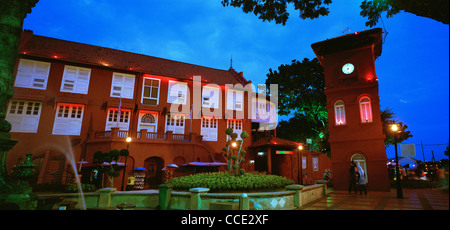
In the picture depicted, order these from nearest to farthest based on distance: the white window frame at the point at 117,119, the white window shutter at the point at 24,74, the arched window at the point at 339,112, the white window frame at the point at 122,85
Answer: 1. the arched window at the point at 339,112
2. the white window shutter at the point at 24,74
3. the white window frame at the point at 117,119
4. the white window frame at the point at 122,85

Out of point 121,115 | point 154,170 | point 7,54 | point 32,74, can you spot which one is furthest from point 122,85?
point 7,54

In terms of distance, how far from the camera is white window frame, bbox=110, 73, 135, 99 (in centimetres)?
2282

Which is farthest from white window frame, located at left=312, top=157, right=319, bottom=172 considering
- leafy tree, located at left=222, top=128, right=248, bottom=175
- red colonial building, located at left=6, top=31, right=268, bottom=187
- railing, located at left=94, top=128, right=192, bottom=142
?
leafy tree, located at left=222, top=128, right=248, bottom=175

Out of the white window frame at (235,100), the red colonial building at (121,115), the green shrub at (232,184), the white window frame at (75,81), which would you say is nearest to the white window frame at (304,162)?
the red colonial building at (121,115)

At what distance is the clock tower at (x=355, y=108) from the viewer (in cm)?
1611

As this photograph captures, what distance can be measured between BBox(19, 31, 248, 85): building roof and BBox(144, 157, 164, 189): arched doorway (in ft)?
30.3

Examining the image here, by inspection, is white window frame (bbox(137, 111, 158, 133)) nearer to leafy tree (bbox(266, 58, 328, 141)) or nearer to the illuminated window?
the illuminated window

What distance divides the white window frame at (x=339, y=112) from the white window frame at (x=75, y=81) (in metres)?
22.8

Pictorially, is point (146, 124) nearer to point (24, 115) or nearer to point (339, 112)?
point (24, 115)

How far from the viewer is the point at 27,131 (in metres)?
19.3

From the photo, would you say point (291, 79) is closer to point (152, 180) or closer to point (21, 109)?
point (152, 180)

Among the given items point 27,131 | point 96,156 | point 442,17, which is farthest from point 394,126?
point 27,131

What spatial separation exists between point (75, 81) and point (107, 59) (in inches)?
164

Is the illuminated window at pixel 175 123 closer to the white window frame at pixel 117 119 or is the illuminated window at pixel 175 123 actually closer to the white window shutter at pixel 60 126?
the white window frame at pixel 117 119
